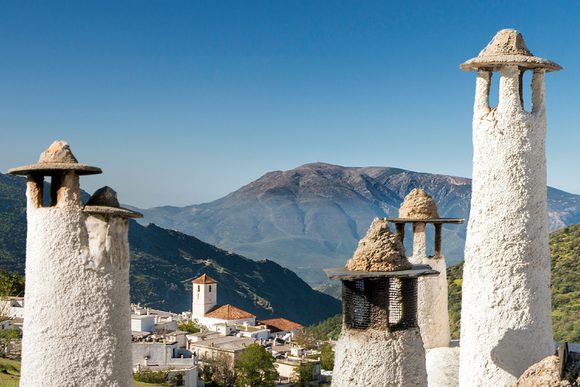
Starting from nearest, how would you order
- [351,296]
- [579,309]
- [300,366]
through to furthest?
[351,296] → [579,309] → [300,366]

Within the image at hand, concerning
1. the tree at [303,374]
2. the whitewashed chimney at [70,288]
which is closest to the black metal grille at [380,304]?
the whitewashed chimney at [70,288]

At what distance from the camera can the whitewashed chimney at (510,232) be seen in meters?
10.1

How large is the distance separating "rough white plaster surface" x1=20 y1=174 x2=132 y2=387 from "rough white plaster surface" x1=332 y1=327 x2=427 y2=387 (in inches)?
116

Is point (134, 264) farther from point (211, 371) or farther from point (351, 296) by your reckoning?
point (351, 296)

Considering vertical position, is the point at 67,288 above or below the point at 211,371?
above

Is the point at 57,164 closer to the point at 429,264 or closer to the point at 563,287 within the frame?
the point at 429,264

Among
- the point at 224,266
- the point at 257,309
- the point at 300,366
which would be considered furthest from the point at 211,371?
the point at 224,266

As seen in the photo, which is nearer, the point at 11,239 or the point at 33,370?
the point at 33,370

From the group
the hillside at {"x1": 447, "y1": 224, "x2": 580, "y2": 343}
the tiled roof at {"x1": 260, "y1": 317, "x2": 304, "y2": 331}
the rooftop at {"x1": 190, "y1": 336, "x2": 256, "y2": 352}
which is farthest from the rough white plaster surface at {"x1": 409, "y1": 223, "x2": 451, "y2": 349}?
the tiled roof at {"x1": 260, "y1": 317, "x2": 304, "y2": 331}

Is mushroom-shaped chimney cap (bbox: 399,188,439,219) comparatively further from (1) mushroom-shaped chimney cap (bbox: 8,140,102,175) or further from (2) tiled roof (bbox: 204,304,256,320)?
(2) tiled roof (bbox: 204,304,256,320)

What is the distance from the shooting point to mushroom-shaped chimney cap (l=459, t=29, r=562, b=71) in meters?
10.1

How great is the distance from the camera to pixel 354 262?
395 inches

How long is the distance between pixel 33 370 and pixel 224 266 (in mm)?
184686

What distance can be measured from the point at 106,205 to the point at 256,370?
55.2 m
